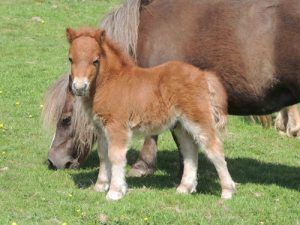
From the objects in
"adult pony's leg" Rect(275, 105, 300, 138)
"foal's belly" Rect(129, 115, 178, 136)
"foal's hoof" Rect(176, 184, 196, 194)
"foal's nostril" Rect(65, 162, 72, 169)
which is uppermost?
"foal's belly" Rect(129, 115, 178, 136)

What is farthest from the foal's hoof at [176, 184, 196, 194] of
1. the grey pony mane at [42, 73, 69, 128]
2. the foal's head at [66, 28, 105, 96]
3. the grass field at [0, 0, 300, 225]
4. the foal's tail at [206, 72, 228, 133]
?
the grey pony mane at [42, 73, 69, 128]

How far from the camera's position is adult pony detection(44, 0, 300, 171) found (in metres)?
6.44

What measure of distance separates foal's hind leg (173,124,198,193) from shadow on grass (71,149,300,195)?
0.23 meters

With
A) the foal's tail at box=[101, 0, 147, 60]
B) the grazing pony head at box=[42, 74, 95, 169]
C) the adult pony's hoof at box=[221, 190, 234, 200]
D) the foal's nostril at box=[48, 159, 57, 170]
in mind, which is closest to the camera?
the adult pony's hoof at box=[221, 190, 234, 200]

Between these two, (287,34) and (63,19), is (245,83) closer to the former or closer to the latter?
(287,34)

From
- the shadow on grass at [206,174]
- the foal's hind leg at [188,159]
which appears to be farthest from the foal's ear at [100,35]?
the shadow on grass at [206,174]

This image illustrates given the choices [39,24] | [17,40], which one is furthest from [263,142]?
[39,24]

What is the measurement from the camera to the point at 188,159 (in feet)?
22.0

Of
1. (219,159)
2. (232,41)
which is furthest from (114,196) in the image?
(232,41)

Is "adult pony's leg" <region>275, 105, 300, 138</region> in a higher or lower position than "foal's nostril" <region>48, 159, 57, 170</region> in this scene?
lower

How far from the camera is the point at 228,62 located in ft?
21.7

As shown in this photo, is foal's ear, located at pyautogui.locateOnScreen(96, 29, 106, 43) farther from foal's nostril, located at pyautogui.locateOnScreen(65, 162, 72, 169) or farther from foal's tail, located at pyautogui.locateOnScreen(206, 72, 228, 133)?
foal's nostril, located at pyautogui.locateOnScreen(65, 162, 72, 169)

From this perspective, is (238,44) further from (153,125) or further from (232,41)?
(153,125)

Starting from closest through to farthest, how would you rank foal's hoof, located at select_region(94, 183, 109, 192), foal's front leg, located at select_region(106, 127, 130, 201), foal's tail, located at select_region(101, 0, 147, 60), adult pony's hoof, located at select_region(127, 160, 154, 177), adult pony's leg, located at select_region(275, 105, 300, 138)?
foal's front leg, located at select_region(106, 127, 130, 201), foal's hoof, located at select_region(94, 183, 109, 192), foal's tail, located at select_region(101, 0, 147, 60), adult pony's hoof, located at select_region(127, 160, 154, 177), adult pony's leg, located at select_region(275, 105, 300, 138)
